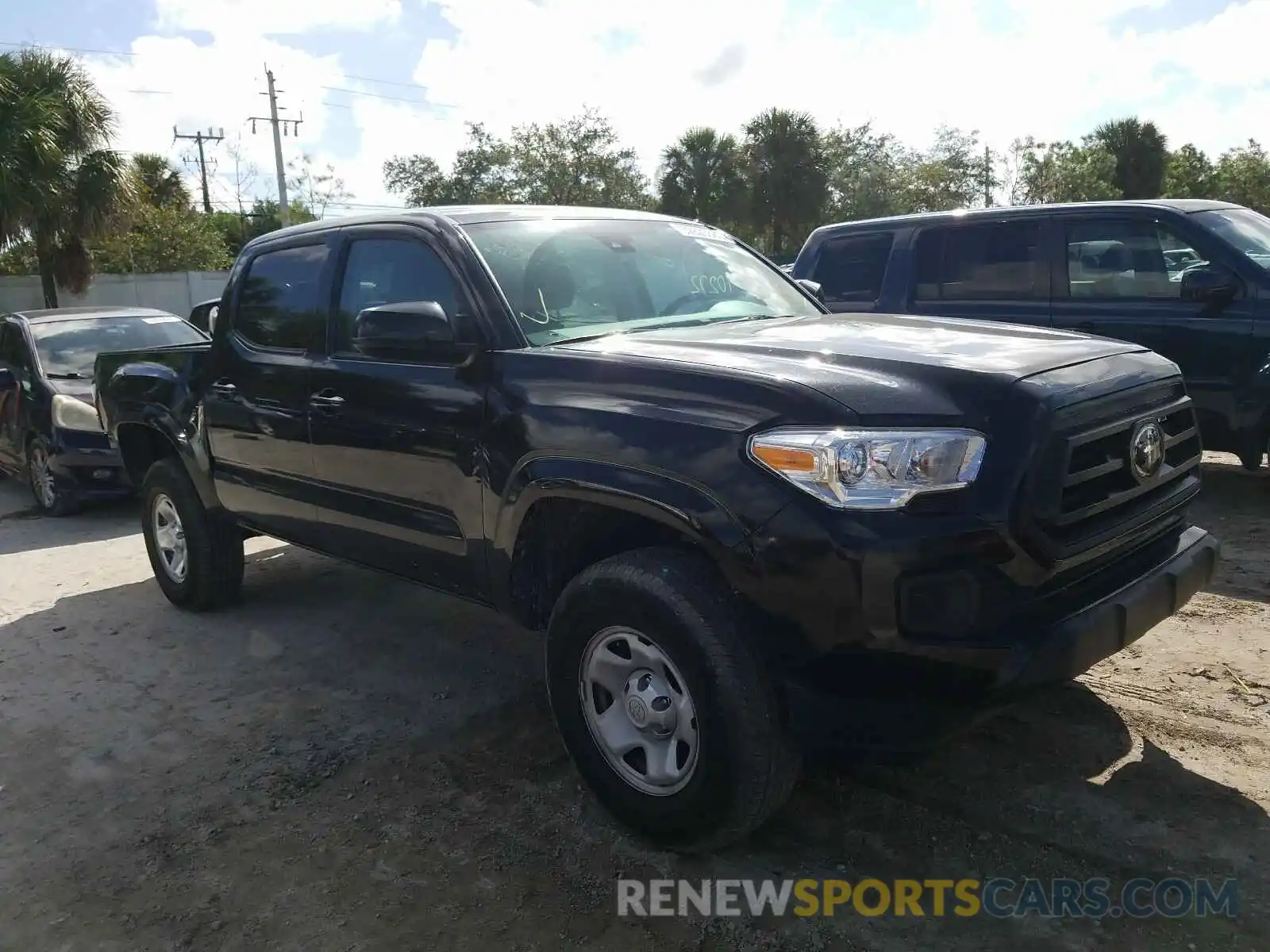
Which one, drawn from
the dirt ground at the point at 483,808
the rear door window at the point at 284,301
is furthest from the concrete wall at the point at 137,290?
the dirt ground at the point at 483,808

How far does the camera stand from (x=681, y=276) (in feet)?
13.0

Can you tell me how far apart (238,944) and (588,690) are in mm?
1143

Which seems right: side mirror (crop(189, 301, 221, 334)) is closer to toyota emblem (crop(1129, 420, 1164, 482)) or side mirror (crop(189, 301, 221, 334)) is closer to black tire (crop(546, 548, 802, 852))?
black tire (crop(546, 548, 802, 852))

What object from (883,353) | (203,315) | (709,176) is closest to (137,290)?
(709,176)

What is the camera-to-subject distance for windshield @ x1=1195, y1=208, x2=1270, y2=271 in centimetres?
601

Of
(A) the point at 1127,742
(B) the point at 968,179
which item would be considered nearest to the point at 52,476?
(A) the point at 1127,742

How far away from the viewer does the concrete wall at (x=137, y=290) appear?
24922mm

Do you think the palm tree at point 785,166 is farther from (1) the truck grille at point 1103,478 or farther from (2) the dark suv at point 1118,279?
(1) the truck grille at point 1103,478

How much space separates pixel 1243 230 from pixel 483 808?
5843 mm

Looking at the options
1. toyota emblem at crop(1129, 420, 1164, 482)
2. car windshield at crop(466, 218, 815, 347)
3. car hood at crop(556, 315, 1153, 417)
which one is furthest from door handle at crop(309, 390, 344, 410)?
toyota emblem at crop(1129, 420, 1164, 482)

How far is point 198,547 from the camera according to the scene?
17.0 ft

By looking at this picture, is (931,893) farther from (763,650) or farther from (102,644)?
(102,644)

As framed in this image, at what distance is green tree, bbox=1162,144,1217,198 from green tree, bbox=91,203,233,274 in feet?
128

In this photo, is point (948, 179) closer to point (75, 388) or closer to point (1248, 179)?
point (1248, 179)
